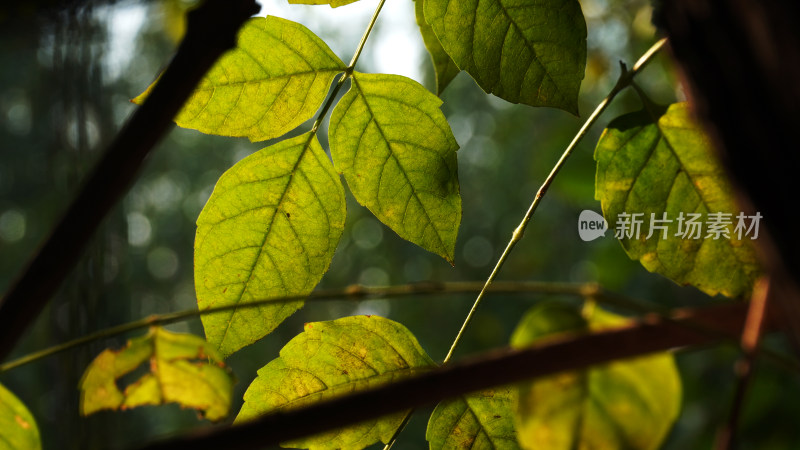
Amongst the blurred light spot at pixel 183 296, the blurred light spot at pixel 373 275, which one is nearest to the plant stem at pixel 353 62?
the blurred light spot at pixel 373 275

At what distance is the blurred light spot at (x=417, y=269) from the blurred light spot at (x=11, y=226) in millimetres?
4387

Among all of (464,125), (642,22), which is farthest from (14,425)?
(464,125)

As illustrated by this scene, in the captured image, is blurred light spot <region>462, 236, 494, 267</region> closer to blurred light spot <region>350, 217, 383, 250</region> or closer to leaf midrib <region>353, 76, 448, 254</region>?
blurred light spot <region>350, 217, 383, 250</region>

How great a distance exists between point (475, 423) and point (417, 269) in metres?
7.44

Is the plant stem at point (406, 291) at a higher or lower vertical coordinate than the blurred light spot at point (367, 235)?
higher

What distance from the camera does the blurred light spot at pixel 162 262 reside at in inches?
306

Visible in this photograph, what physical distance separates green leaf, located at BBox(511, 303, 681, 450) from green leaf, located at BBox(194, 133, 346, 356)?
182 mm

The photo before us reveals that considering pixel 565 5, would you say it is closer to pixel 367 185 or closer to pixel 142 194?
pixel 367 185

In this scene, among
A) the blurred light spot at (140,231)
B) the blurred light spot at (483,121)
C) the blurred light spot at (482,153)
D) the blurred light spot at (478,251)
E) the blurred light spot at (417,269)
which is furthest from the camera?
the blurred light spot at (483,121)

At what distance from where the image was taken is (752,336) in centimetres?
20

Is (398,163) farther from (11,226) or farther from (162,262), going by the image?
(162,262)

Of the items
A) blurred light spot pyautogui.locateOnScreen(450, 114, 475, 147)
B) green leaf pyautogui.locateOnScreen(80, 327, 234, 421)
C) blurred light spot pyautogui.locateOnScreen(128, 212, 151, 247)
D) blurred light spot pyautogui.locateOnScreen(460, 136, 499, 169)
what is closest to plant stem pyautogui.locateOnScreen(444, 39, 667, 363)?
green leaf pyautogui.locateOnScreen(80, 327, 234, 421)

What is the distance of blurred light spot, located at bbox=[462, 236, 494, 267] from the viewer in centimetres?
746

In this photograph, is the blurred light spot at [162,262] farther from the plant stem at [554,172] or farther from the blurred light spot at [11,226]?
the plant stem at [554,172]
